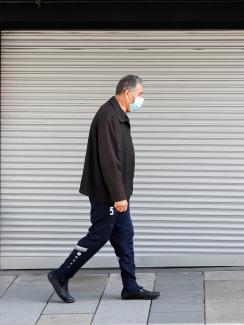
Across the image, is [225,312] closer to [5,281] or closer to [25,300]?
[25,300]

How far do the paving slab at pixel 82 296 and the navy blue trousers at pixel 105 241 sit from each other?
0.26 m

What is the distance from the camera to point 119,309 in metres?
5.89

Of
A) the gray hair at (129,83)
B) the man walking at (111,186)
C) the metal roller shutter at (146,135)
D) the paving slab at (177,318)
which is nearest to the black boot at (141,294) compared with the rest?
the man walking at (111,186)

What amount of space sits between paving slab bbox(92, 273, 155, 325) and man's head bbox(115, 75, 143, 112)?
1724mm

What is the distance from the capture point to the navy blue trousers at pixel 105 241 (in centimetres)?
594

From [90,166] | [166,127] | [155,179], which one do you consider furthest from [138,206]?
[90,166]

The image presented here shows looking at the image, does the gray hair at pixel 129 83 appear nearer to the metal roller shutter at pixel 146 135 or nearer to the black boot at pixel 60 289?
the metal roller shutter at pixel 146 135

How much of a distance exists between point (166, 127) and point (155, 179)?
56cm

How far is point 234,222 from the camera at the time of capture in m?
7.17

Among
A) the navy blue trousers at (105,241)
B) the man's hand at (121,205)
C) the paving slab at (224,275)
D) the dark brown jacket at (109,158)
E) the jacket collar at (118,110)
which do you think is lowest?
the paving slab at (224,275)

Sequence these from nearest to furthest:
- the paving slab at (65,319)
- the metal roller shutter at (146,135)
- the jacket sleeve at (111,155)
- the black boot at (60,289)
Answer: the paving slab at (65,319)
the jacket sleeve at (111,155)
the black boot at (60,289)
the metal roller shutter at (146,135)

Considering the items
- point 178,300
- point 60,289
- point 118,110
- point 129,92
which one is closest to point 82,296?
point 60,289

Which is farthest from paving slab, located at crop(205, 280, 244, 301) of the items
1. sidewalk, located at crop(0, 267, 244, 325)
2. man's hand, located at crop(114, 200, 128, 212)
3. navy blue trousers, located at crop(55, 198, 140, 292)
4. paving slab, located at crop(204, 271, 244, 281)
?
man's hand, located at crop(114, 200, 128, 212)

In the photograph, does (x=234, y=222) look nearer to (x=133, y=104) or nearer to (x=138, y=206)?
(x=138, y=206)
